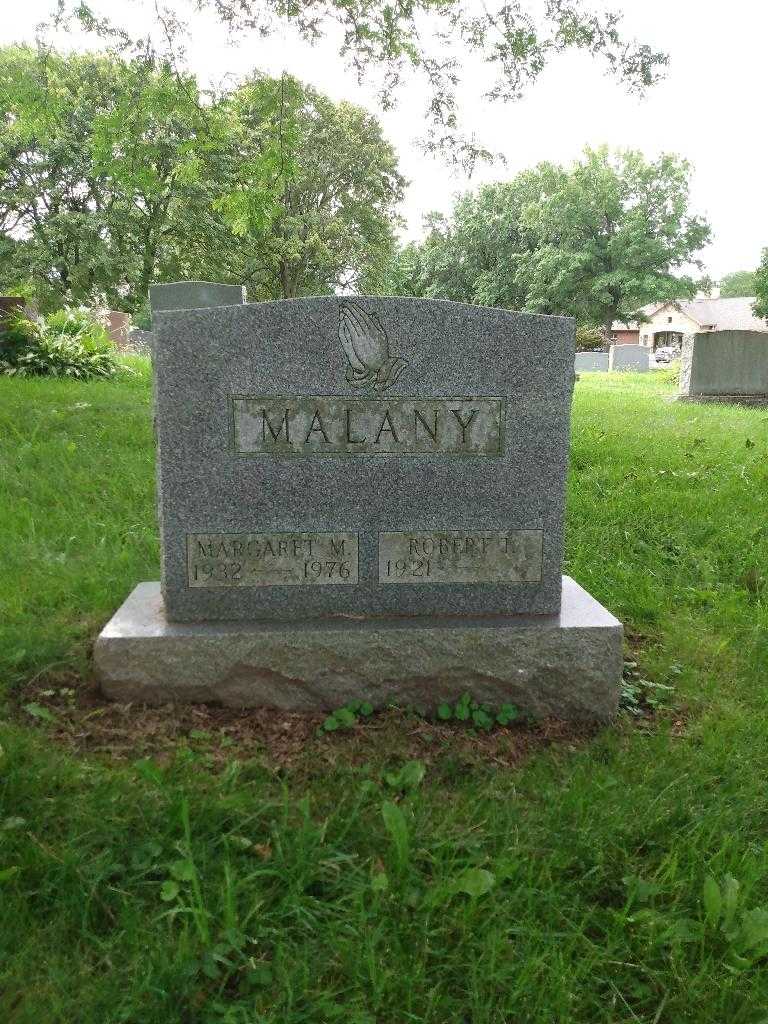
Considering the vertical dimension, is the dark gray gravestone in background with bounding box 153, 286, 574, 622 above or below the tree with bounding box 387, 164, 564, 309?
below

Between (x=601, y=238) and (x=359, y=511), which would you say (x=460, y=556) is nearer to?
(x=359, y=511)

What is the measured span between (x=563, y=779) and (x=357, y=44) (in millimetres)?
6529

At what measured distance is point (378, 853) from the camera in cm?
192

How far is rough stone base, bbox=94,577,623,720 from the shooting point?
2.62 m

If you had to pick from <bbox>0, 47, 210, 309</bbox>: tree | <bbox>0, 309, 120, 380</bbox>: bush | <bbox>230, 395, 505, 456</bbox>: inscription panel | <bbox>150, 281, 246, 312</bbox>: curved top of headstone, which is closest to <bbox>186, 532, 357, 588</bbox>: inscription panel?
<bbox>230, 395, 505, 456</bbox>: inscription panel

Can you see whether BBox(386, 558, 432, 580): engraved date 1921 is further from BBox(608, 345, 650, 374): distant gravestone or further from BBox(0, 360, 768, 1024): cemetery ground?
BBox(608, 345, 650, 374): distant gravestone

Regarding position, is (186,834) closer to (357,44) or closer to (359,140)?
(357,44)

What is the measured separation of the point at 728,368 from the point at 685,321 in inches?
2547

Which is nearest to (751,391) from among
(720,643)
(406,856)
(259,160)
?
(259,160)

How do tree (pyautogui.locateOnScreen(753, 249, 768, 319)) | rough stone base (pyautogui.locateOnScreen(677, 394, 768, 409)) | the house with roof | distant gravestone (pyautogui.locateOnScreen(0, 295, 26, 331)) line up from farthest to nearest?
the house with roof, tree (pyautogui.locateOnScreen(753, 249, 768, 319)), rough stone base (pyautogui.locateOnScreen(677, 394, 768, 409)), distant gravestone (pyautogui.locateOnScreen(0, 295, 26, 331))

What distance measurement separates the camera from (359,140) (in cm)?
2892

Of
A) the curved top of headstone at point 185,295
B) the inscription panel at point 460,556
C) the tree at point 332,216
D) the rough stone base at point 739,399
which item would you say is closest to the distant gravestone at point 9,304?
the curved top of headstone at point 185,295

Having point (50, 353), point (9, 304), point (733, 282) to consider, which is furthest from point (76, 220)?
point (733, 282)

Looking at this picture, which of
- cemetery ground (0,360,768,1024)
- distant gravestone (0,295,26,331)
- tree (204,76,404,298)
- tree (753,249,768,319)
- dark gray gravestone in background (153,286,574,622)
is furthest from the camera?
tree (753,249,768,319)
